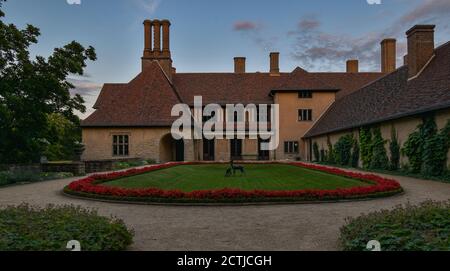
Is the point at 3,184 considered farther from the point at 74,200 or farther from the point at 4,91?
the point at 4,91

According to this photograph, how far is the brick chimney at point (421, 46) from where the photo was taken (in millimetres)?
20766

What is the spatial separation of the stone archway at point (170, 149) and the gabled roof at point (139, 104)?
2.54 m

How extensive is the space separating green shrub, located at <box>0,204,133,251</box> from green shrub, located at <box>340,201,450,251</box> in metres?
3.53

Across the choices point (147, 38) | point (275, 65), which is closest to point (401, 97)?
point (275, 65)

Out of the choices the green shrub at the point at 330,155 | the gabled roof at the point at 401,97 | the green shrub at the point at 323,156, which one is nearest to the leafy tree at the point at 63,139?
the green shrub at the point at 323,156

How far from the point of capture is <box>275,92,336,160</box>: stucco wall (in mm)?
36469

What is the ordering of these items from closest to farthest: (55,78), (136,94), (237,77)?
(55,78) < (136,94) < (237,77)

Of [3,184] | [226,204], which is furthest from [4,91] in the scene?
[226,204]

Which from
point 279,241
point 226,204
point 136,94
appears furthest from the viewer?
point 136,94

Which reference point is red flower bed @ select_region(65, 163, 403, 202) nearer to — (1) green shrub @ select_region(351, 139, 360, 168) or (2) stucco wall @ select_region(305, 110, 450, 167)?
(2) stucco wall @ select_region(305, 110, 450, 167)

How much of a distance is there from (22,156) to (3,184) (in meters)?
11.1

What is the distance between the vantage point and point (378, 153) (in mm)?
19875

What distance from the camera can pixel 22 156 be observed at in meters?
24.5
